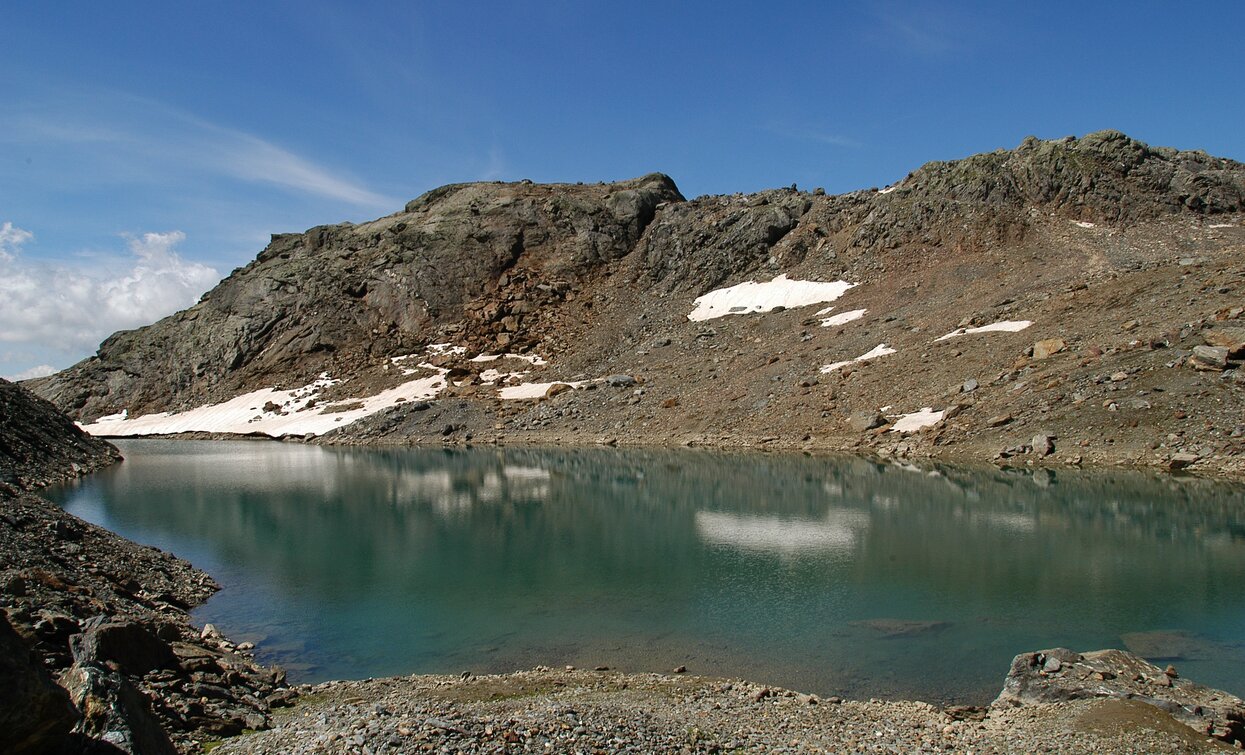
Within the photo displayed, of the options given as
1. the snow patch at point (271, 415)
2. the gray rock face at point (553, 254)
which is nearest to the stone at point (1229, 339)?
the gray rock face at point (553, 254)

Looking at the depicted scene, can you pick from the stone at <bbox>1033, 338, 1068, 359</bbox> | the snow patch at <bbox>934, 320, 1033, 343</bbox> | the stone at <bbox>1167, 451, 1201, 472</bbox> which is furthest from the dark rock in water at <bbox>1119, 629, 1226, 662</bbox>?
the snow patch at <bbox>934, 320, 1033, 343</bbox>

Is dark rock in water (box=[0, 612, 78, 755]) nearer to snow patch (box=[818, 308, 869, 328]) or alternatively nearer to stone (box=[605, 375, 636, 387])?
stone (box=[605, 375, 636, 387])

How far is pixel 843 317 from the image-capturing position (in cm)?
5772

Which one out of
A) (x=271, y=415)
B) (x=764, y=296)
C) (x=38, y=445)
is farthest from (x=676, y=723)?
(x=271, y=415)

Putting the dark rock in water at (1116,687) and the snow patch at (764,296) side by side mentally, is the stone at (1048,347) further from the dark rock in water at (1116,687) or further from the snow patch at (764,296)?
the dark rock in water at (1116,687)

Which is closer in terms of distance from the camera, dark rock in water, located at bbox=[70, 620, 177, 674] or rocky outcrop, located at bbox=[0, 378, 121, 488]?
dark rock in water, located at bbox=[70, 620, 177, 674]

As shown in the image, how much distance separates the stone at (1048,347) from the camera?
39594 mm

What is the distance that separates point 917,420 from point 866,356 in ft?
30.0

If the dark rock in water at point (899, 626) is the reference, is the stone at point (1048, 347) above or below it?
above

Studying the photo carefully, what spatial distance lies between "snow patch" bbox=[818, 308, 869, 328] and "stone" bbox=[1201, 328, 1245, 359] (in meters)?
24.2

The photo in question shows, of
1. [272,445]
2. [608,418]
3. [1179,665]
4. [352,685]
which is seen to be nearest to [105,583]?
[352,685]

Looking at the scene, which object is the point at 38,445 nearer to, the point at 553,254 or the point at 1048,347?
the point at 553,254

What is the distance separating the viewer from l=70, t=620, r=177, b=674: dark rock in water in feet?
33.6

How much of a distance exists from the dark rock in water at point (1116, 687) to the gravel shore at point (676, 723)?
285 mm
